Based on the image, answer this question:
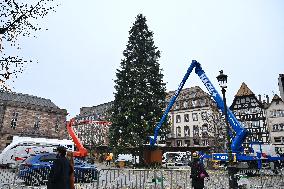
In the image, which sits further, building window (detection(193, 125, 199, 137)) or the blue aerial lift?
building window (detection(193, 125, 199, 137))

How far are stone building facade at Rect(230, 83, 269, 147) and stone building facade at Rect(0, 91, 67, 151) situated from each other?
36587mm

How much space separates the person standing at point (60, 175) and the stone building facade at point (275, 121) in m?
53.0

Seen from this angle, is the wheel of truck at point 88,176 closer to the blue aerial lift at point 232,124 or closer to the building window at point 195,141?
the blue aerial lift at point 232,124

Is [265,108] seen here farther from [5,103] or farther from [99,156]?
[5,103]

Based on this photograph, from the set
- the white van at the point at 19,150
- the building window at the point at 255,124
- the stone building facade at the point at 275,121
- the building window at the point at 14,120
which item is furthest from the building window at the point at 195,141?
the white van at the point at 19,150

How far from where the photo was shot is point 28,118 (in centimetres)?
4272

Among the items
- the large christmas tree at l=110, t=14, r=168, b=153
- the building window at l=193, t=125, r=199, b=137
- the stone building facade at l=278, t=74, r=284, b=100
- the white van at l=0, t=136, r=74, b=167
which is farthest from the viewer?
the building window at l=193, t=125, r=199, b=137

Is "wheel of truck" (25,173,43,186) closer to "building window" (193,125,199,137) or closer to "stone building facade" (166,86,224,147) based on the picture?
"stone building facade" (166,86,224,147)

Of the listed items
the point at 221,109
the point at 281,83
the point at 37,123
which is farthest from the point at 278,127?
the point at 281,83

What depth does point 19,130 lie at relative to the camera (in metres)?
41.0

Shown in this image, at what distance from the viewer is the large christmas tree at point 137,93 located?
2955cm

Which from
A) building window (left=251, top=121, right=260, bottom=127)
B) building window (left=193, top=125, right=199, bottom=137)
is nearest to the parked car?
building window (left=251, top=121, right=260, bottom=127)

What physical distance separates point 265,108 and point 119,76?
3579cm

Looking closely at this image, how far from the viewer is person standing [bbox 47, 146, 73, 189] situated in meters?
6.94
